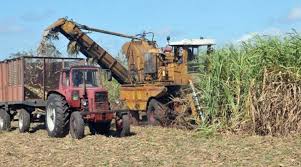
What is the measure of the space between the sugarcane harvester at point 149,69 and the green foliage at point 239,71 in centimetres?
75

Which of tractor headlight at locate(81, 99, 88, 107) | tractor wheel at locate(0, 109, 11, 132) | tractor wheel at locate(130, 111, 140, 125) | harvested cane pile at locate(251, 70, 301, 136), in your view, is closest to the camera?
harvested cane pile at locate(251, 70, 301, 136)

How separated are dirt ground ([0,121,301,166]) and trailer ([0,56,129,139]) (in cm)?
52

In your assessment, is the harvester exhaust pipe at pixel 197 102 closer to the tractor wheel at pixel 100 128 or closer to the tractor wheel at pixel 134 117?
the tractor wheel at pixel 100 128

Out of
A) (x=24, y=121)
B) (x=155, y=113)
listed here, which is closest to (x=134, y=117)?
(x=155, y=113)

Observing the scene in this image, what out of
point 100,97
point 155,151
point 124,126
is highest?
point 100,97

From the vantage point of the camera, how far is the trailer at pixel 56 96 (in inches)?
536

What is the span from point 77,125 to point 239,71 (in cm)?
415

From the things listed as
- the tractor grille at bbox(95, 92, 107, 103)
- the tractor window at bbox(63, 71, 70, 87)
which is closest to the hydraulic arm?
the tractor window at bbox(63, 71, 70, 87)

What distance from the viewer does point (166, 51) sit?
18.2 metres

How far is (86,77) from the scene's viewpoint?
14.0 m

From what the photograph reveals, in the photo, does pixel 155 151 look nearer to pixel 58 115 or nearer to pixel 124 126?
pixel 124 126

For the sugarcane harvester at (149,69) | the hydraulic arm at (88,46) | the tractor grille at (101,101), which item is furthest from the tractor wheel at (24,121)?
the hydraulic arm at (88,46)

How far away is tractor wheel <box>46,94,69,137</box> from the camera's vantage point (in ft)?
44.6

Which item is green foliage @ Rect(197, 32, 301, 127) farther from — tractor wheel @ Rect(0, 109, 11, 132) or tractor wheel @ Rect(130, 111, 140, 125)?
tractor wheel @ Rect(0, 109, 11, 132)
